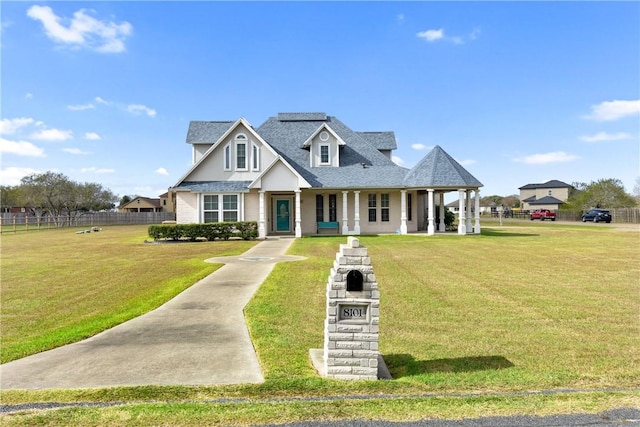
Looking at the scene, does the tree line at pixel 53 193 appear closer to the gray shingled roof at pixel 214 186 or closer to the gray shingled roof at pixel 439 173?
the gray shingled roof at pixel 214 186

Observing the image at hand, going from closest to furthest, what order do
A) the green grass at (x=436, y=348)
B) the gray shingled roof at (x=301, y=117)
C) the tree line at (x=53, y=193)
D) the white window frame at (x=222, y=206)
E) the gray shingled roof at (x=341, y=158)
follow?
1. the green grass at (x=436, y=348)
2. the white window frame at (x=222, y=206)
3. the gray shingled roof at (x=341, y=158)
4. the gray shingled roof at (x=301, y=117)
5. the tree line at (x=53, y=193)

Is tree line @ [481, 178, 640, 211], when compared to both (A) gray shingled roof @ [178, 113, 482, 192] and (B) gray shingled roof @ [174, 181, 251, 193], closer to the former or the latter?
(A) gray shingled roof @ [178, 113, 482, 192]

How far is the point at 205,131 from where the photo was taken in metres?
29.8

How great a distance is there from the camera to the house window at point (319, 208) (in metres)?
28.2

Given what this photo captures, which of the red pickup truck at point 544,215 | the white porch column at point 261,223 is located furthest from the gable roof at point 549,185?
the white porch column at point 261,223

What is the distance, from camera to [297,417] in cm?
387

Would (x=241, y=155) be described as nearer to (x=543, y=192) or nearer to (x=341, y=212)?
(x=341, y=212)

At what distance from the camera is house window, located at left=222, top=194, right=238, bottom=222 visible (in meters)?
26.3

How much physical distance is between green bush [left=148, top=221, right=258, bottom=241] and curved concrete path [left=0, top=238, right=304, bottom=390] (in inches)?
644

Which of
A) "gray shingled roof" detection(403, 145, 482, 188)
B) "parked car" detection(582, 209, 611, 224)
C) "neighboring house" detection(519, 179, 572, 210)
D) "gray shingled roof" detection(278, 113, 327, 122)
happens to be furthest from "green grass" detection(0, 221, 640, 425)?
"neighboring house" detection(519, 179, 572, 210)

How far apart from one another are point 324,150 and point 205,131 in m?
8.90

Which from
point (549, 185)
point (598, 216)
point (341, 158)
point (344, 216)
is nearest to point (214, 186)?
point (344, 216)

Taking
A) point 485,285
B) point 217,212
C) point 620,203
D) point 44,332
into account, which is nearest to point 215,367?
point 44,332

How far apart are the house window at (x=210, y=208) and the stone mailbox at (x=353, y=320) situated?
22553mm
